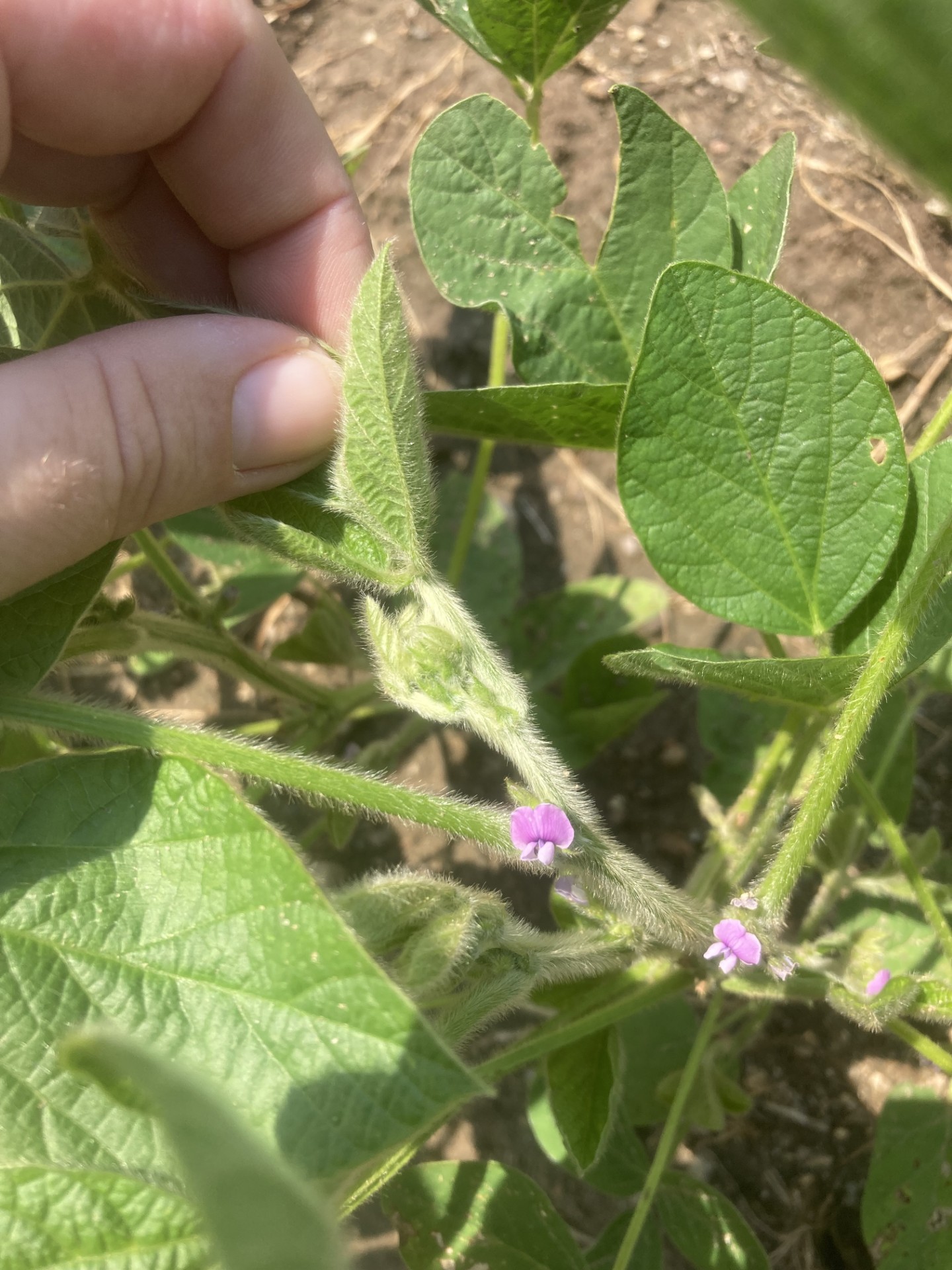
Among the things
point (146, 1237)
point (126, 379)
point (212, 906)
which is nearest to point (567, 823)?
point (212, 906)

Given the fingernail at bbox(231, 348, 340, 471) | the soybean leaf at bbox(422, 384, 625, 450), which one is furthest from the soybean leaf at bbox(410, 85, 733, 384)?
the fingernail at bbox(231, 348, 340, 471)

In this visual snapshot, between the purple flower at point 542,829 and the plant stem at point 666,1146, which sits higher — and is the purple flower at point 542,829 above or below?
above

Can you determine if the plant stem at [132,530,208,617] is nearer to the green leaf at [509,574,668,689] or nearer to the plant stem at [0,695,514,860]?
the plant stem at [0,695,514,860]

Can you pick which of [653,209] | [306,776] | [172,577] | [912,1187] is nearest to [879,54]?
[306,776]

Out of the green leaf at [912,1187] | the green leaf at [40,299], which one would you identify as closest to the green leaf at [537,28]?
the green leaf at [40,299]

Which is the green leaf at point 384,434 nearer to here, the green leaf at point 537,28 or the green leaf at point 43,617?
the green leaf at point 43,617

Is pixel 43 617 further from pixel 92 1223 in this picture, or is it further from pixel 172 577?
pixel 92 1223
